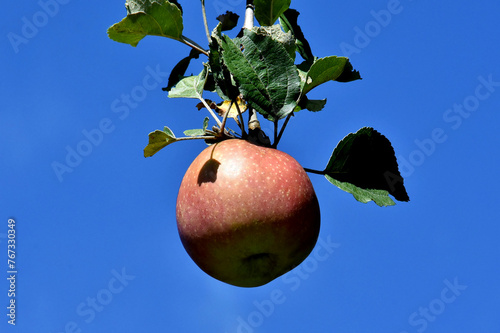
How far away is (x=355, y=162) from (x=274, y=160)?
33cm

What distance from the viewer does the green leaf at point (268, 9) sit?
200 centimetres

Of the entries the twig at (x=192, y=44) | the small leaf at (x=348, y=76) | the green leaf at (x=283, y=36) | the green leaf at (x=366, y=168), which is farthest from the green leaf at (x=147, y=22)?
the green leaf at (x=366, y=168)

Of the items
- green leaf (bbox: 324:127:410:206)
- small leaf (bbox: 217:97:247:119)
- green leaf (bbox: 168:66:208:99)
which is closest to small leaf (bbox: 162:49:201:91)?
green leaf (bbox: 168:66:208:99)

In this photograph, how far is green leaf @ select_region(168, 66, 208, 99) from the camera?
2072mm

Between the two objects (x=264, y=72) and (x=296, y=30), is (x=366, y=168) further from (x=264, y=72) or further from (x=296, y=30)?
(x=296, y=30)

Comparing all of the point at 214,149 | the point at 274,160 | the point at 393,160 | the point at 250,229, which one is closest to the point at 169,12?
the point at 214,149

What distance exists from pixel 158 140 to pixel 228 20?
734mm

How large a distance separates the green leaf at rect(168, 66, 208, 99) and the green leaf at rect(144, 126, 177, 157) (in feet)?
0.90

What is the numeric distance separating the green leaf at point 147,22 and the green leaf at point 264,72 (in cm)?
24

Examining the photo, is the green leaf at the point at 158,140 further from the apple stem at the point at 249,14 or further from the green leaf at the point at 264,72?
the apple stem at the point at 249,14

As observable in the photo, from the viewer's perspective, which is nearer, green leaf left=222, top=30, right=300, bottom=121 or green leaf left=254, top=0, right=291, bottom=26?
green leaf left=222, top=30, right=300, bottom=121

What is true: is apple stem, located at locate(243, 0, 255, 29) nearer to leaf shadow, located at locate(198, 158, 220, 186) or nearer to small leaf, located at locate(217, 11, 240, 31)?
small leaf, located at locate(217, 11, 240, 31)

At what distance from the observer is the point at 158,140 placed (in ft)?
6.00

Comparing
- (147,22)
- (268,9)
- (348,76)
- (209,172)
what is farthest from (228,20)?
(209,172)
